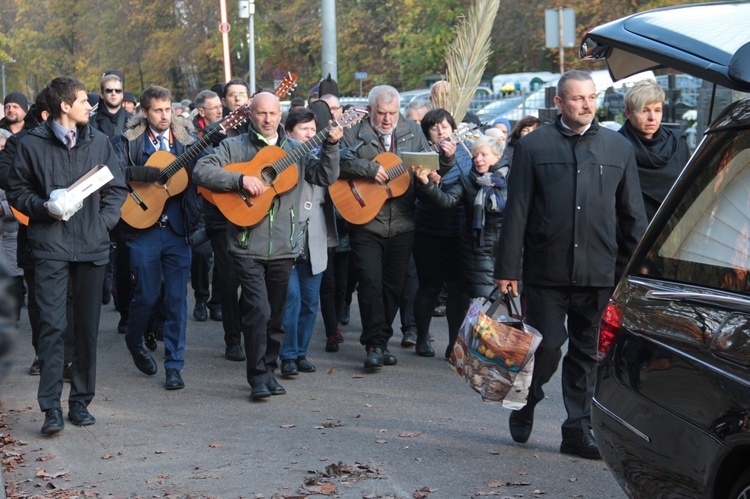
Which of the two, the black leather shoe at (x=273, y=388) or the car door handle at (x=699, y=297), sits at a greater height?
the car door handle at (x=699, y=297)

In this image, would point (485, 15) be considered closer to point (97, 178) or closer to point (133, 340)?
point (133, 340)

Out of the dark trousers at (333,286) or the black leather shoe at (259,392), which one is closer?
the black leather shoe at (259,392)

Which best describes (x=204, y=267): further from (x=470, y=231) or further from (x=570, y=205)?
(x=570, y=205)

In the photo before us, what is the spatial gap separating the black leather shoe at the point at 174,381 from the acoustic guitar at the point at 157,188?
1079mm

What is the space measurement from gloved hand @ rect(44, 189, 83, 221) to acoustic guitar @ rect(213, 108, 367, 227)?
1372 mm

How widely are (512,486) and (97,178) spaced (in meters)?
2.94

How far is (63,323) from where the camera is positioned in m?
7.14

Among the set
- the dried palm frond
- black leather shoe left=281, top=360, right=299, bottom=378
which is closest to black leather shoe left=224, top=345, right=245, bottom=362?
black leather shoe left=281, top=360, right=299, bottom=378

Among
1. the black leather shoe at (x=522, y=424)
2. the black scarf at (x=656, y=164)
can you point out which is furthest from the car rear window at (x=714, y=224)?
the black scarf at (x=656, y=164)

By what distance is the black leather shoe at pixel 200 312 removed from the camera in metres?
11.4

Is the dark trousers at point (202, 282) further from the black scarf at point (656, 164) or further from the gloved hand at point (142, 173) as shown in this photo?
the black scarf at point (656, 164)

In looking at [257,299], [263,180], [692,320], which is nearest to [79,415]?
[257,299]

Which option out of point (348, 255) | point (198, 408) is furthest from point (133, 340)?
point (348, 255)

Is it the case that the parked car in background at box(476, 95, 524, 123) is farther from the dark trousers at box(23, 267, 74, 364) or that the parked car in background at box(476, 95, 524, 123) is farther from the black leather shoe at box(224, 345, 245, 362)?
the dark trousers at box(23, 267, 74, 364)
